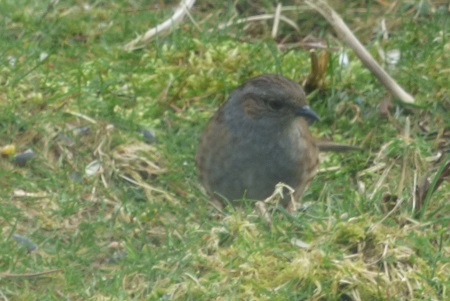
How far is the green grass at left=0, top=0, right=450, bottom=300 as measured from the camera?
485cm

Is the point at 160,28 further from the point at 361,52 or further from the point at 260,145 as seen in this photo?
the point at 260,145

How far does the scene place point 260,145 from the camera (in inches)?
257

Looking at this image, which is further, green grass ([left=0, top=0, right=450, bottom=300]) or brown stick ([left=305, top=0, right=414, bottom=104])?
brown stick ([left=305, top=0, right=414, bottom=104])

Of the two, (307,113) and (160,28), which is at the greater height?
(307,113)

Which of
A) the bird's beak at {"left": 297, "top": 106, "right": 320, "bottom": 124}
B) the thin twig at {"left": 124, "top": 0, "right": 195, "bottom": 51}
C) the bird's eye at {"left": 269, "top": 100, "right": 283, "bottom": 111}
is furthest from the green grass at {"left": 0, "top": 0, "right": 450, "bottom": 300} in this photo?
the bird's eye at {"left": 269, "top": 100, "right": 283, "bottom": 111}

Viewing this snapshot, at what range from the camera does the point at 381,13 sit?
28.8ft

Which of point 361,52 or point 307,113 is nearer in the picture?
point 307,113

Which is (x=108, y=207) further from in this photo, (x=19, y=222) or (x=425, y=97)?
(x=425, y=97)

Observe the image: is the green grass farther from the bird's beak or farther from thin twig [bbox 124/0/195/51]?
the bird's beak

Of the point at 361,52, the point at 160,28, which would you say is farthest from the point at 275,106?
the point at 160,28

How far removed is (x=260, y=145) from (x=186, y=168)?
86 cm

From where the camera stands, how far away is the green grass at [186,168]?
485cm

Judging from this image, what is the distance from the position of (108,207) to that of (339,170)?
1.46 m

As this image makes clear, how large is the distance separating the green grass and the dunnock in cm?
21
